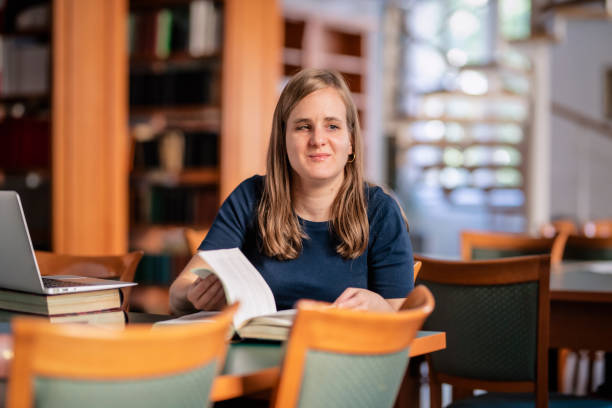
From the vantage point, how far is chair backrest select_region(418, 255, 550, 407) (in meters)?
1.85

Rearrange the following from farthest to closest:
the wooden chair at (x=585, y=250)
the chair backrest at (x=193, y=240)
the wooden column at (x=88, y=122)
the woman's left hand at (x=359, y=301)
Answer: the wooden column at (x=88, y=122)
the wooden chair at (x=585, y=250)
the chair backrest at (x=193, y=240)
the woman's left hand at (x=359, y=301)

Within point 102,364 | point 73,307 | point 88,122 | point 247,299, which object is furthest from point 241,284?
point 88,122

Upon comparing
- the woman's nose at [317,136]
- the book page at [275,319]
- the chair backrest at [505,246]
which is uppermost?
the woman's nose at [317,136]

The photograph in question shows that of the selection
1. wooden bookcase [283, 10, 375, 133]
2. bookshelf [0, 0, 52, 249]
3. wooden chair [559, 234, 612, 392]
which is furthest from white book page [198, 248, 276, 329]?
wooden bookcase [283, 10, 375, 133]

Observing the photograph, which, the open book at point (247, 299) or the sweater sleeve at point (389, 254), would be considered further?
the sweater sleeve at point (389, 254)

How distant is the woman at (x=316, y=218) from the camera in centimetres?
166

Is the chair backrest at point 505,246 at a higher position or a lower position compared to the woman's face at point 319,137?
lower

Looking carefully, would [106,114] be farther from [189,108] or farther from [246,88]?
[246,88]

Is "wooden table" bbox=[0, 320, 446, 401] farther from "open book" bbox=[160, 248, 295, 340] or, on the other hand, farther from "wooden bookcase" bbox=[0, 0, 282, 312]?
"wooden bookcase" bbox=[0, 0, 282, 312]

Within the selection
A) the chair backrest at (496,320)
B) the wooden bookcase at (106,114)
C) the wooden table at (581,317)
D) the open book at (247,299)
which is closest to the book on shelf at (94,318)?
the open book at (247,299)

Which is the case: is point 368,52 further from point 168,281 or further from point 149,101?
point 168,281

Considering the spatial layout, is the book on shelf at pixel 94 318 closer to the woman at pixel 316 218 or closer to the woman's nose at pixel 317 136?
the woman at pixel 316 218

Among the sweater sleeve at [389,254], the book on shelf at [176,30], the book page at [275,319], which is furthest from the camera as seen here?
the book on shelf at [176,30]

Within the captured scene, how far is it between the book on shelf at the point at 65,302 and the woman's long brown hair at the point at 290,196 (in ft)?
1.45
